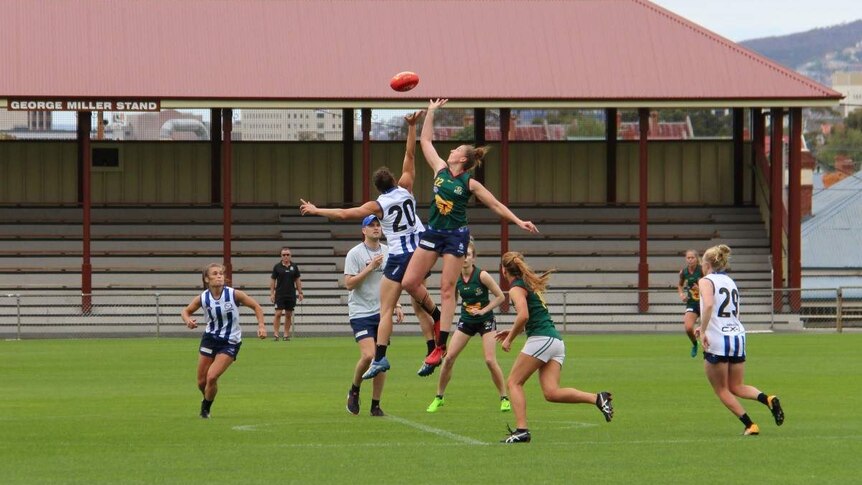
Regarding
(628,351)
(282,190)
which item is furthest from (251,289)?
(628,351)

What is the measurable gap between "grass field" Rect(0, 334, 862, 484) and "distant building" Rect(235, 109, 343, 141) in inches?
847

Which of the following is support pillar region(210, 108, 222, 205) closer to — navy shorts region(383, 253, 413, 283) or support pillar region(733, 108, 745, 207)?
support pillar region(733, 108, 745, 207)

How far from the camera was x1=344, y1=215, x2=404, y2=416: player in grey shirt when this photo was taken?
17344 millimetres

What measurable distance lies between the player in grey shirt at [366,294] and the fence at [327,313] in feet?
69.7

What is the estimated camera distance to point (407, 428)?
1582 centimetres

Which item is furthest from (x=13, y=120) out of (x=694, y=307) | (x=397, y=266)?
(x=397, y=266)

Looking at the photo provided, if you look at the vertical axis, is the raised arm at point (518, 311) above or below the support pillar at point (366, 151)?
below

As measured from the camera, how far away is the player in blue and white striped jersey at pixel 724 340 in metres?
14.7

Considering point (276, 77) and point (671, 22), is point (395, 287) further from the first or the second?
point (671, 22)

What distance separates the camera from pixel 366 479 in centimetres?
1182

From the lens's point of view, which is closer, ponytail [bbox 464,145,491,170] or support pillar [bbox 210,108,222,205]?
ponytail [bbox 464,145,491,170]

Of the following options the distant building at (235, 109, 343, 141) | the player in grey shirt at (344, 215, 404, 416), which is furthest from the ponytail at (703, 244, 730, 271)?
the distant building at (235, 109, 343, 141)

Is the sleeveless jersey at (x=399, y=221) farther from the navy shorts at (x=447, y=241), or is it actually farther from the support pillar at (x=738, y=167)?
the support pillar at (x=738, y=167)

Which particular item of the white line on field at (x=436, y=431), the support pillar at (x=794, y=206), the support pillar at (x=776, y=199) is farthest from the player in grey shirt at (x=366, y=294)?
the support pillar at (x=794, y=206)
